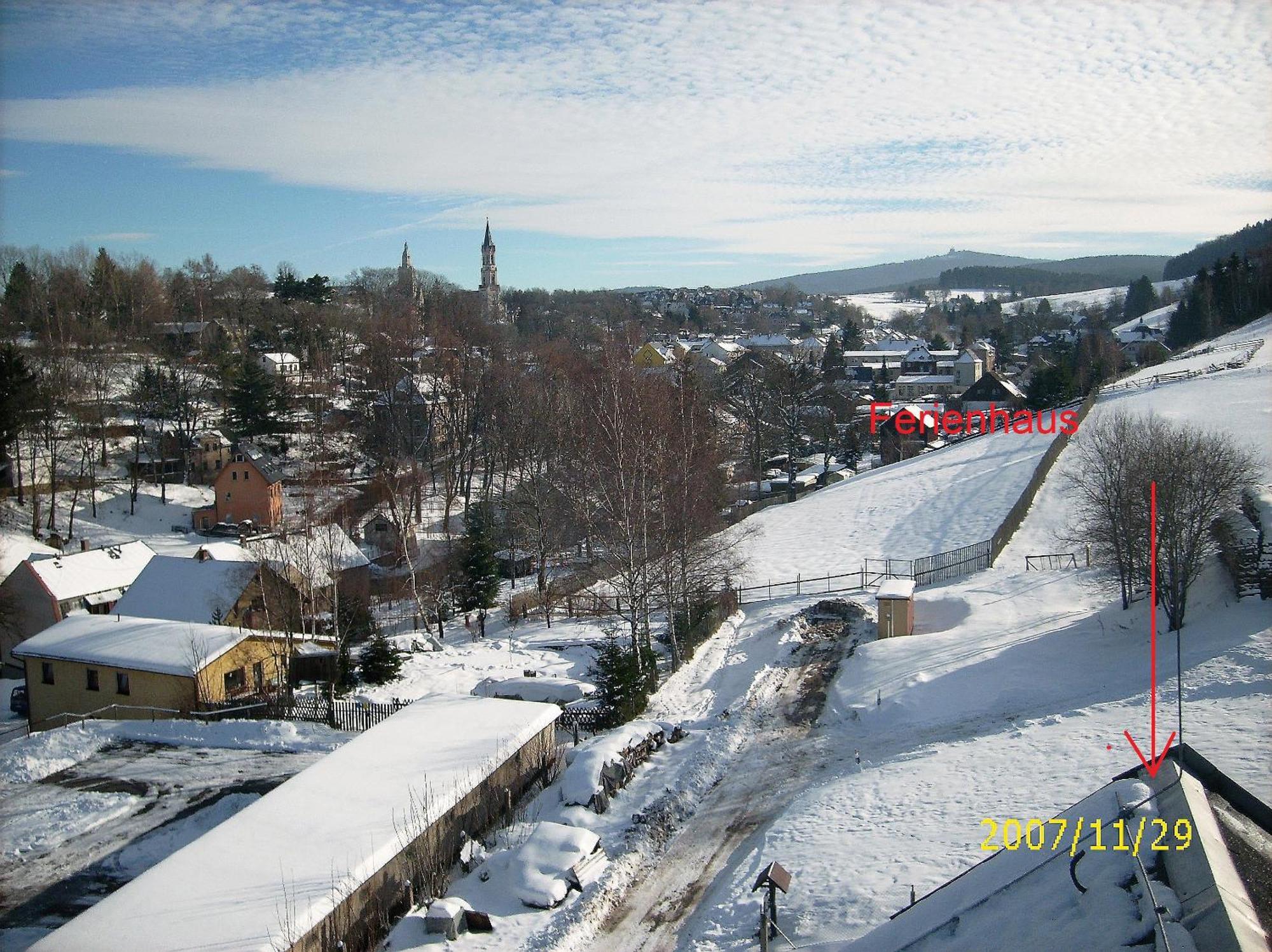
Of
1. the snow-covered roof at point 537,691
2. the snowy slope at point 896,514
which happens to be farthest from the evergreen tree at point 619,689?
the snowy slope at point 896,514

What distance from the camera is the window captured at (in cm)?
1991

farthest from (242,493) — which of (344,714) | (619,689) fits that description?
(619,689)

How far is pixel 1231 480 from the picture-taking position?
1504 centimetres

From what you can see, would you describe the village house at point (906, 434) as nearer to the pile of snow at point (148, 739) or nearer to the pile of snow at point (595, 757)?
the pile of snow at point (595, 757)

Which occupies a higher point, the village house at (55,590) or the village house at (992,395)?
the village house at (992,395)

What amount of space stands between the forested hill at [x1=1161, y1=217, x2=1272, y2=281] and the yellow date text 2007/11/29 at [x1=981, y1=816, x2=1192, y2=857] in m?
74.2

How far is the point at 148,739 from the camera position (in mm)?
16953

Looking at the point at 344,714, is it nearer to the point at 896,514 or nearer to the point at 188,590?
the point at 188,590

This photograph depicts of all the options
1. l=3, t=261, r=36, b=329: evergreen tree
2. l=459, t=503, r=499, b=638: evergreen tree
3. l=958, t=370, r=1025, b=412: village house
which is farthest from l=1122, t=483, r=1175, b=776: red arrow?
l=3, t=261, r=36, b=329: evergreen tree

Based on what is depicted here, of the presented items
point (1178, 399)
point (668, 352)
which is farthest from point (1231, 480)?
point (668, 352)

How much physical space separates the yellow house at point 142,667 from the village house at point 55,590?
8.83m

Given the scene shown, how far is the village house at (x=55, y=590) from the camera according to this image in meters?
30.3

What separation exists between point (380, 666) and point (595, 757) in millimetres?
8607

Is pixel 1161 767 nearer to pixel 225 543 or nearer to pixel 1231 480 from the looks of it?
pixel 1231 480
